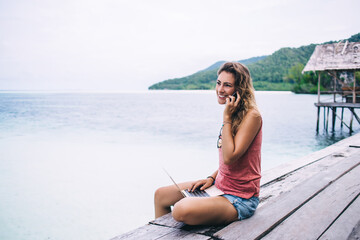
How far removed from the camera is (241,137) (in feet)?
6.53

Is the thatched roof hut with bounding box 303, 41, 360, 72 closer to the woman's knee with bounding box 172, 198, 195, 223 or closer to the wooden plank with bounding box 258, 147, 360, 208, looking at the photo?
the wooden plank with bounding box 258, 147, 360, 208

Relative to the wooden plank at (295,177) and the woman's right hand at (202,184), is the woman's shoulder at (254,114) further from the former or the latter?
the wooden plank at (295,177)

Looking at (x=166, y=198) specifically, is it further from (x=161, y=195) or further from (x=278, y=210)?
(x=278, y=210)

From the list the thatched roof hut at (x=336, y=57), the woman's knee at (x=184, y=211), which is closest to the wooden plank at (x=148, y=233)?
the woman's knee at (x=184, y=211)

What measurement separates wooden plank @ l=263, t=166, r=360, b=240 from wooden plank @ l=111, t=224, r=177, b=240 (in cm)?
67

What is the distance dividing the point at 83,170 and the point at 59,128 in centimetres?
1188

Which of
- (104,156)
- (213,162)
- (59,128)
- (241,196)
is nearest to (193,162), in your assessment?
(213,162)

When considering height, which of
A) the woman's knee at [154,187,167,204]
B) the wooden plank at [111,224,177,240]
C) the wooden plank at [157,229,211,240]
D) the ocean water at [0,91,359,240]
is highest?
the woman's knee at [154,187,167,204]

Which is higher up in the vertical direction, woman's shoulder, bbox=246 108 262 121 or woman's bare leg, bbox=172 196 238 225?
woman's shoulder, bbox=246 108 262 121

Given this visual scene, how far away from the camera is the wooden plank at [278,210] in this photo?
1.86m

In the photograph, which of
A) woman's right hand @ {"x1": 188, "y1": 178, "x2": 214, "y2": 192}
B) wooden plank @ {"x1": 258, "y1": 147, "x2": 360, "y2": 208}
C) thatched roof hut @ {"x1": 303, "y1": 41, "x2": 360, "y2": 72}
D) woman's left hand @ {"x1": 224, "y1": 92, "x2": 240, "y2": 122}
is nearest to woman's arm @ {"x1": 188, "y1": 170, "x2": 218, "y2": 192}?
woman's right hand @ {"x1": 188, "y1": 178, "x2": 214, "y2": 192}

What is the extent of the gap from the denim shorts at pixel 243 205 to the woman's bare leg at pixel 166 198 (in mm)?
433

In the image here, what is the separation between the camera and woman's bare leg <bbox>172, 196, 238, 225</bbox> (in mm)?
1905

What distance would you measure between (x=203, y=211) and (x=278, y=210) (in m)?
0.69
